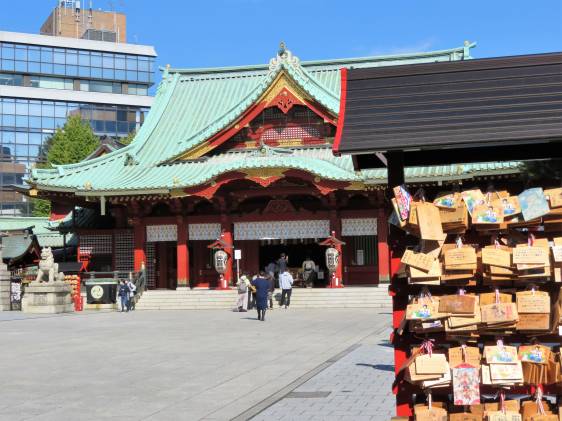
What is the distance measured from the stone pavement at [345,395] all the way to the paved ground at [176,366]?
33 mm

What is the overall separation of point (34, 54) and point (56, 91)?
16.0 ft

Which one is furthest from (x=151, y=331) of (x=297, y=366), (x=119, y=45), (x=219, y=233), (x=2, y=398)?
(x=119, y=45)

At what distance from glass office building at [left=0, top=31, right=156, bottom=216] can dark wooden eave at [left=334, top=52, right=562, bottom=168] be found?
70158 mm

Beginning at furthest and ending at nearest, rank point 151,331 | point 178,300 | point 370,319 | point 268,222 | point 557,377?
point 268,222 → point 178,300 → point 370,319 → point 151,331 → point 557,377

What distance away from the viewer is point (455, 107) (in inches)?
278

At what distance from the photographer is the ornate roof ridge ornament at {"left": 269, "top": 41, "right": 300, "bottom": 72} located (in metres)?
36.0

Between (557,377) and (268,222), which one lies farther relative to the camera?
(268,222)

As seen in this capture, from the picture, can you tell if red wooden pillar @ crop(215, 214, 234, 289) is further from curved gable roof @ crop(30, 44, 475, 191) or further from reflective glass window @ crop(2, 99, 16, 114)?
reflective glass window @ crop(2, 99, 16, 114)

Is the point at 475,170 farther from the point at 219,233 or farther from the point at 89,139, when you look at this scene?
the point at 89,139

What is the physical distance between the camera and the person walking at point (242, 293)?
2886 centimetres

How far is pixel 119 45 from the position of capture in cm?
8338

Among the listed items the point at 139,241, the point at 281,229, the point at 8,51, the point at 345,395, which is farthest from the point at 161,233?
the point at 8,51

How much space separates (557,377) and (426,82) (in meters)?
2.93

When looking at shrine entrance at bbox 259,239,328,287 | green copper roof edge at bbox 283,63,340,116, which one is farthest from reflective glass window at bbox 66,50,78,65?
green copper roof edge at bbox 283,63,340,116
